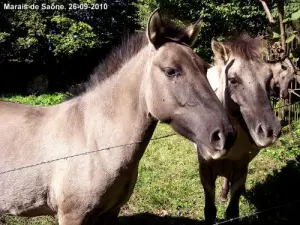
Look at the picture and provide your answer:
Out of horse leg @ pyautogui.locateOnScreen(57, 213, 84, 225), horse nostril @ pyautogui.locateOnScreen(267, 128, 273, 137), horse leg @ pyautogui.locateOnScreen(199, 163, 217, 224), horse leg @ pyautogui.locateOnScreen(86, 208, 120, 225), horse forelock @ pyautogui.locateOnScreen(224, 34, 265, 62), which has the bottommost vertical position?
horse leg @ pyautogui.locateOnScreen(199, 163, 217, 224)

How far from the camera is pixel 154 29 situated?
2.55m

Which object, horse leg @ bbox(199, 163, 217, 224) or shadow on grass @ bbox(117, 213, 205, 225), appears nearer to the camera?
horse leg @ bbox(199, 163, 217, 224)

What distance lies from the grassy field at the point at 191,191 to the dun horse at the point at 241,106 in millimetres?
582

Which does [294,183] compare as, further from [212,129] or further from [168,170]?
[212,129]

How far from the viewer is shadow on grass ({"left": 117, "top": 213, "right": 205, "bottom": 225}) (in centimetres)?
450

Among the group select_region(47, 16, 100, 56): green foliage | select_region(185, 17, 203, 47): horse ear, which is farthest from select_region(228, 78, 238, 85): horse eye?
select_region(47, 16, 100, 56): green foliage

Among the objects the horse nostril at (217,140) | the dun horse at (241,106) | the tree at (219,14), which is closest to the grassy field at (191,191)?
the dun horse at (241,106)

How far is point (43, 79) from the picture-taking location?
2134 cm

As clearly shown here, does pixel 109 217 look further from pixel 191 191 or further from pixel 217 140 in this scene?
pixel 191 191

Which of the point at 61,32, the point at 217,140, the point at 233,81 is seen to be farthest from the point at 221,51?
the point at 61,32

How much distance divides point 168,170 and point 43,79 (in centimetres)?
1673

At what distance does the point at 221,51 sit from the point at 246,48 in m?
0.33

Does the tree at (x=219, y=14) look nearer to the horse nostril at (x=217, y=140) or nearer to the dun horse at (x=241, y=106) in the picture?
the dun horse at (x=241, y=106)

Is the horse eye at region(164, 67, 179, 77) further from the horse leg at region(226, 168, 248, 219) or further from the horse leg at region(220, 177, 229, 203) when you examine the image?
the horse leg at region(220, 177, 229, 203)
